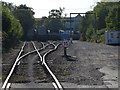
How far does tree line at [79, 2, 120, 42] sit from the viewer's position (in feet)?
218

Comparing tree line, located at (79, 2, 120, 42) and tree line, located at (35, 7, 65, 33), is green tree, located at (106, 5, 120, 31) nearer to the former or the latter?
tree line, located at (79, 2, 120, 42)

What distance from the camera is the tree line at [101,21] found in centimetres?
6650

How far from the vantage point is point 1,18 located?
124 feet

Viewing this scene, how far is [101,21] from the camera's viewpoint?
334 feet

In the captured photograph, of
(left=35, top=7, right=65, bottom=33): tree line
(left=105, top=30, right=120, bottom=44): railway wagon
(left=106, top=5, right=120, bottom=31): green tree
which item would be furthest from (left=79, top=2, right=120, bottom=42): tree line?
(left=35, top=7, right=65, bottom=33): tree line

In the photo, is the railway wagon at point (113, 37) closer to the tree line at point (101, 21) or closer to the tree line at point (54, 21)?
the tree line at point (101, 21)

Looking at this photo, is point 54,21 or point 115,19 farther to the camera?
point 54,21

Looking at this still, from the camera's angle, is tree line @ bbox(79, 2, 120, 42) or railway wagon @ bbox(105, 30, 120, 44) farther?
tree line @ bbox(79, 2, 120, 42)

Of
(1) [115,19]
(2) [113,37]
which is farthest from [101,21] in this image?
(2) [113,37]

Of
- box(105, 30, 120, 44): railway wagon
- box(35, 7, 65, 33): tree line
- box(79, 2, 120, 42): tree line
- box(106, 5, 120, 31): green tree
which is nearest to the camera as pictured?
box(105, 30, 120, 44): railway wagon

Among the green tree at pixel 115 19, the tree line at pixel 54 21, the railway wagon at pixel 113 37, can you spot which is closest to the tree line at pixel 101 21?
the green tree at pixel 115 19

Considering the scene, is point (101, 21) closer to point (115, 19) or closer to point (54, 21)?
point (115, 19)

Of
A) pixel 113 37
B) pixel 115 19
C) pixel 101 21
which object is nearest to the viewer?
pixel 113 37

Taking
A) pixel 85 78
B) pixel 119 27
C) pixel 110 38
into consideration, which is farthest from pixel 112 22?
pixel 85 78
